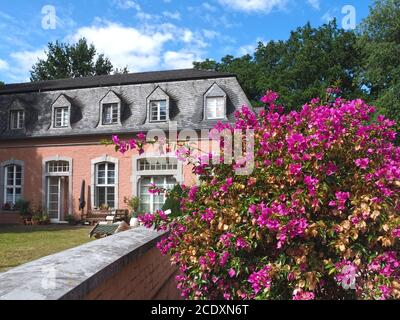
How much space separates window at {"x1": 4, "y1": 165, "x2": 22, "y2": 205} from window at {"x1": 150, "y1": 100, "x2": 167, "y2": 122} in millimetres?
7675

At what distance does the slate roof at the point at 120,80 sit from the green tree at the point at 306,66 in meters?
9.43

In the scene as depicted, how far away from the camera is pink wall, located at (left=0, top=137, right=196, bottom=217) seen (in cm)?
2016

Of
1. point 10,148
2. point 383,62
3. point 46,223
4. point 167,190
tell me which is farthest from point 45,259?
point 383,62

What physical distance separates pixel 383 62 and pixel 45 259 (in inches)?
985

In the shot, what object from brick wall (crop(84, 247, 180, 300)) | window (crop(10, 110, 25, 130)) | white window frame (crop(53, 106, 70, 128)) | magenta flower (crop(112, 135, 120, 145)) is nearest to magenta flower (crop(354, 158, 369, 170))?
magenta flower (crop(112, 135, 120, 145))

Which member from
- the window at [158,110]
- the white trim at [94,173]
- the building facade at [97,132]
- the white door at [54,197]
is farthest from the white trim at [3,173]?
the window at [158,110]

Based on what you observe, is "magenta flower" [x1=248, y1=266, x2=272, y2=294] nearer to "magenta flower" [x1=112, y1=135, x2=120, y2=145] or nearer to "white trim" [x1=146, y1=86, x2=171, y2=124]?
"magenta flower" [x1=112, y1=135, x2=120, y2=145]

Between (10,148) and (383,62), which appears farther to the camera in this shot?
(383,62)

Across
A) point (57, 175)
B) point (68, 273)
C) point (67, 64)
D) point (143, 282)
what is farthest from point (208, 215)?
point (67, 64)

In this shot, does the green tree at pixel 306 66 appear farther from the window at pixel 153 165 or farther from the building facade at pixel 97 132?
the window at pixel 153 165

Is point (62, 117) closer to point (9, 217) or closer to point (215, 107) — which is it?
point (9, 217)

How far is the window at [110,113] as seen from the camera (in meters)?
20.7

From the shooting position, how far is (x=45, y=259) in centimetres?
322
